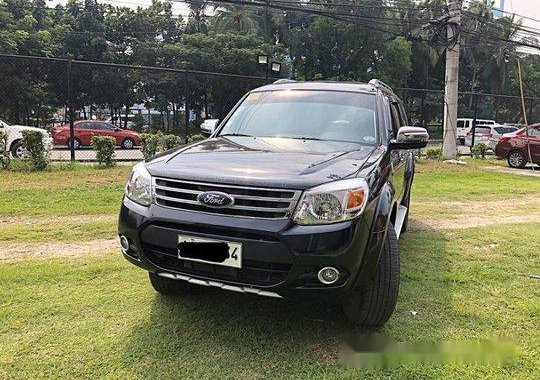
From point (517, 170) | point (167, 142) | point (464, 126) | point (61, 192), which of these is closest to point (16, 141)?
point (167, 142)

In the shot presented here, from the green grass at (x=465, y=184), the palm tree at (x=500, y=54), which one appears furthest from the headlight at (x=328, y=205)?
the palm tree at (x=500, y=54)

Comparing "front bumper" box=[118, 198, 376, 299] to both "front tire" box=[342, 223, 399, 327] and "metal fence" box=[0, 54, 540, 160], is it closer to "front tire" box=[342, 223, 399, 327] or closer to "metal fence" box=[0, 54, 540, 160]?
"front tire" box=[342, 223, 399, 327]

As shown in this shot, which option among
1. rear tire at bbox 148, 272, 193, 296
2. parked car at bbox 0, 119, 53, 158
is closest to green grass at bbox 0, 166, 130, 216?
parked car at bbox 0, 119, 53, 158

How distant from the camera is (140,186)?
9.42 ft

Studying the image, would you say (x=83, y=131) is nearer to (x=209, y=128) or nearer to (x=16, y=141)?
(x=16, y=141)

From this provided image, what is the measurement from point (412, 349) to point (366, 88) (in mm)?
2323

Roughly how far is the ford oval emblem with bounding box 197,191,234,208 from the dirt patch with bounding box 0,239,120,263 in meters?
2.41

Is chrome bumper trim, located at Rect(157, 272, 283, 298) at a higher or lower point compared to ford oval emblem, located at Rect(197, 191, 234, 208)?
lower

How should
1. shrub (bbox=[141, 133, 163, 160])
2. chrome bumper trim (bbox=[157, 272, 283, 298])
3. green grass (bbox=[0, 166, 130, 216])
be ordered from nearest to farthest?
chrome bumper trim (bbox=[157, 272, 283, 298]) → green grass (bbox=[0, 166, 130, 216]) → shrub (bbox=[141, 133, 163, 160])

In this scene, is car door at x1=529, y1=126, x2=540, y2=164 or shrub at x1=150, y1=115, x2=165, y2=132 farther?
shrub at x1=150, y1=115, x2=165, y2=132

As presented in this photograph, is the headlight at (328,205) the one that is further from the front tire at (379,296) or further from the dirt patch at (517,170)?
the dirt patch at (517,170)

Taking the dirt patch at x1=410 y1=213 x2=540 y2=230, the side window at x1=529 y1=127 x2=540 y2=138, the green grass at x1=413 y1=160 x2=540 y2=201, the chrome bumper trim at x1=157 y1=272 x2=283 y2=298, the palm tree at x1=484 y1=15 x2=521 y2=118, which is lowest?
the dirt patch at x1=410 y1=213 x2=540 y2=230

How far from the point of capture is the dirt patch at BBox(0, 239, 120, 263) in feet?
14.5

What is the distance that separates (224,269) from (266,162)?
69 centimetres
